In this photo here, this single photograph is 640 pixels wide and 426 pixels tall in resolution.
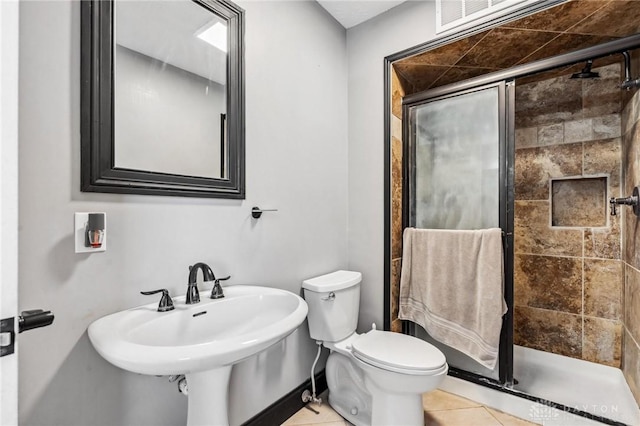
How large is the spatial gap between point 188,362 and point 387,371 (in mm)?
962

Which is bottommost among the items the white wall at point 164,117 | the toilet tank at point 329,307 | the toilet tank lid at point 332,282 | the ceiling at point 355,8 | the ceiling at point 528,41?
the toilet tank at point 329,307

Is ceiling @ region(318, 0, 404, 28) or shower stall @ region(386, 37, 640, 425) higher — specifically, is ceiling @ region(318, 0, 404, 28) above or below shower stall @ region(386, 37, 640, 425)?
above

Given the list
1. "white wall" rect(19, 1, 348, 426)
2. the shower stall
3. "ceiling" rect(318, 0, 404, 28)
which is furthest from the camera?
"ceiling" rect(318, 0, 404, 28)

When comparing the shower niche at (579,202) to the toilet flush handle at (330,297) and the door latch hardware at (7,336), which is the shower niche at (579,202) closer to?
the toilet flush handle at (330,297)

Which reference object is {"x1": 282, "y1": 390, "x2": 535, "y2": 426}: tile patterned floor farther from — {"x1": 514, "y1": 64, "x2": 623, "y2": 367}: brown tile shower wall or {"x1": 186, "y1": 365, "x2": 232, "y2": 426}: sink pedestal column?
{"x1": 514, "y1": 64, "x2": 623, "y2": 367}: brown tile shower wall

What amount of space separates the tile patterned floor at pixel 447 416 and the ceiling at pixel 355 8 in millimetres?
2393

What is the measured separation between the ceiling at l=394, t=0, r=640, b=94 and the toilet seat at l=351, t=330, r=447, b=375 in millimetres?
1618

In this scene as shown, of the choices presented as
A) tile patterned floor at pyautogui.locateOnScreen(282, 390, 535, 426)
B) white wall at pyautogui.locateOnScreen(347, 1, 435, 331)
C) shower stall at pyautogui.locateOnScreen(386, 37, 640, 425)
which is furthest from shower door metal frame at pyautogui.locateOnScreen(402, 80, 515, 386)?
white wall at pyautogui.locateOnScreen(347, 1, 435, 331)

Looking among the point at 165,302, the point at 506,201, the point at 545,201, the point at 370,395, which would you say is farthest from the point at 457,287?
the point at 165,302

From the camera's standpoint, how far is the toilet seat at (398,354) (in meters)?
1.39

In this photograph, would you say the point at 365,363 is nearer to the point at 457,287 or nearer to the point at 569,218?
the point at 457,287

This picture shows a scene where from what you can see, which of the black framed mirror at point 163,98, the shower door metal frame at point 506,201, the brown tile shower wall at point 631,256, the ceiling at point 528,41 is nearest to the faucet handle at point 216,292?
the black framed mirror at point 163,98

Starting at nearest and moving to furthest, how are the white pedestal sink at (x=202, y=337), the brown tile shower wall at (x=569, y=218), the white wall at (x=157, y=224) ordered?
the white pedestal sink at (x=202, y=337), the white wall at (x=157, y=224), the brown tile shower wall at (x=569, y=218)

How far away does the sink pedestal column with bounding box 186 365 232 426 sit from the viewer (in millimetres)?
1042
